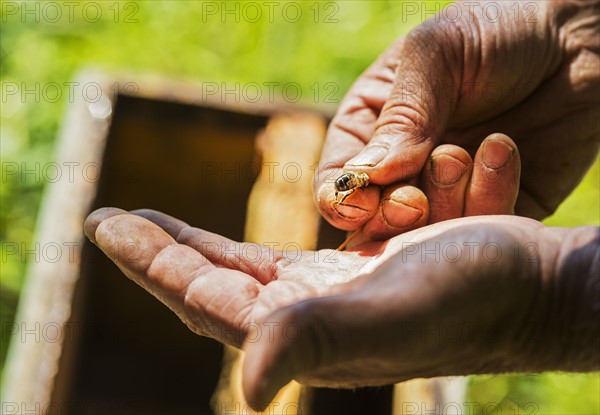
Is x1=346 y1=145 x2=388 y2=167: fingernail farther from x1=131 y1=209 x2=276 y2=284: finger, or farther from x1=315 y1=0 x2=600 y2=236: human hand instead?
x1=131 y1=209 x2=276 y2=284: finger

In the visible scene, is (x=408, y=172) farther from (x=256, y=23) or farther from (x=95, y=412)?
(x=256, y=23)

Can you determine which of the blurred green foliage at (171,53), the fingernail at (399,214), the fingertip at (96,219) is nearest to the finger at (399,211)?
the fingernail at (399,214)

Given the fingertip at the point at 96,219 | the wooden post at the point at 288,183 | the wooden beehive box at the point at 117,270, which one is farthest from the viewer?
the wooden post at the point at 288,183

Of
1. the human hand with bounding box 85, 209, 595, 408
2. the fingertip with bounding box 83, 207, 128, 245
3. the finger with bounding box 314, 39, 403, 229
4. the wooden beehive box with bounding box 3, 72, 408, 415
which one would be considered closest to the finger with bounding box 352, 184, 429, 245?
the human hand with bounding box 85, 209, 595, 408

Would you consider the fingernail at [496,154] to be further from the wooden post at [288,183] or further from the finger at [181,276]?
the wooden post at [288,183]

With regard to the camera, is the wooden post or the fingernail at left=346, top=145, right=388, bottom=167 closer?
the fingernail at left=346, top=145, right=388, bottom=167

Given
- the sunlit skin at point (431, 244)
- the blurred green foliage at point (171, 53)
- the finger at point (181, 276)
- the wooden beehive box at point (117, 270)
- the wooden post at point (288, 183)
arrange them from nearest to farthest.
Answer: the sunlit skin at point (431, 244), the finger at point (181, 276), the wooden beehive box at point (117, 270), the wooden post at point (288, 183), the blurred green foliage at point (171, 53)

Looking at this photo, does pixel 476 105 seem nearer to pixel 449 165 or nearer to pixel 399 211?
pixel 449 165
